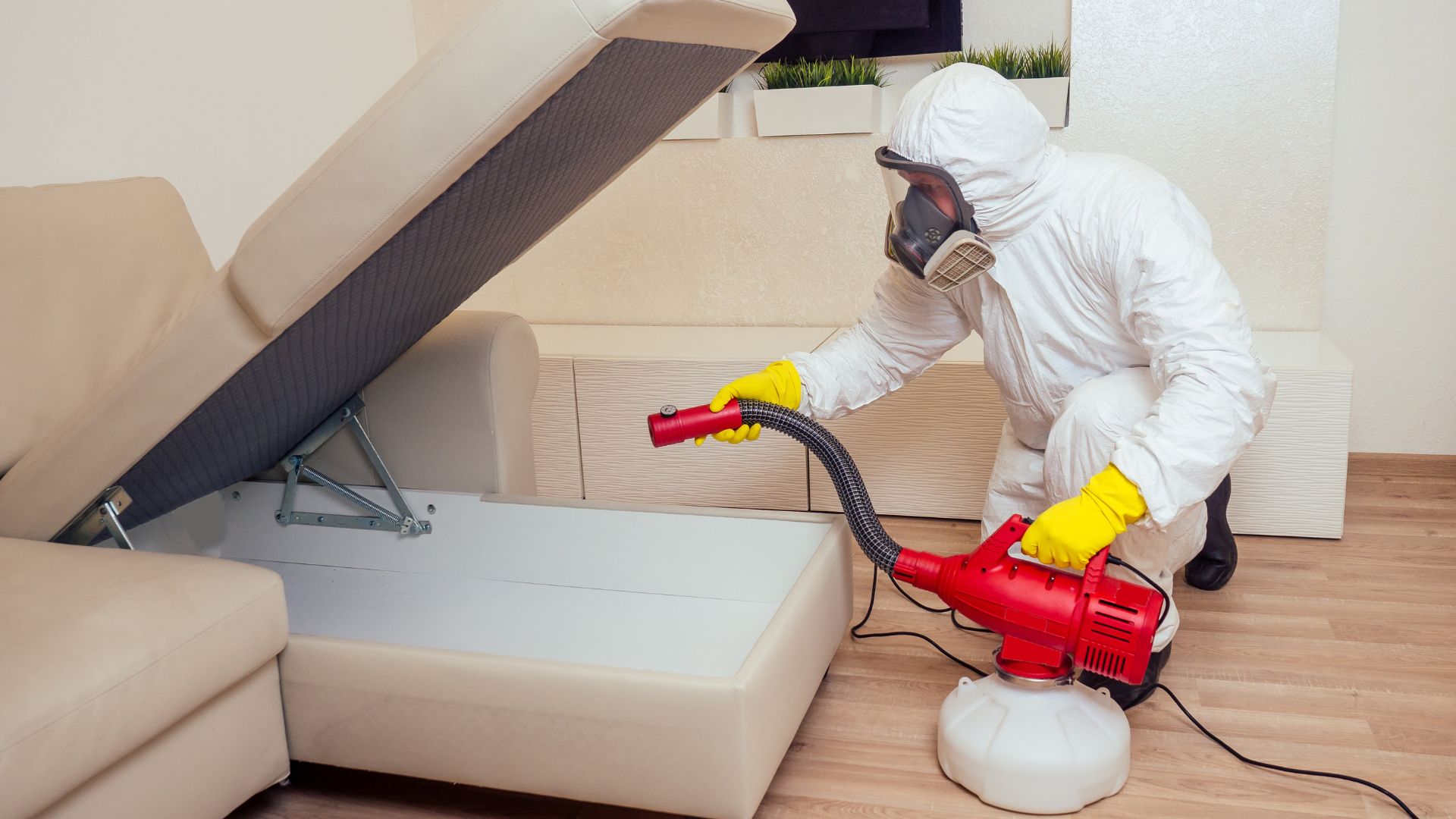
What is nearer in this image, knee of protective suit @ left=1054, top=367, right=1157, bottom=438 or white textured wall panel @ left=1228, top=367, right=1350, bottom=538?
knee of protective suit @ left=1054, top=367, right=1157, bottom=438

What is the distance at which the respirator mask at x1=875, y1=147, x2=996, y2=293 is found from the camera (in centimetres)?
149

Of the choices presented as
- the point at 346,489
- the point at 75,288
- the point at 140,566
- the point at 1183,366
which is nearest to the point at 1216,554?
the point at 1183,366

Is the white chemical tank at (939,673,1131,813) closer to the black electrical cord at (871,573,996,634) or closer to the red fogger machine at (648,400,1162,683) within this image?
the red fogger machine at (648,400,1162,683)

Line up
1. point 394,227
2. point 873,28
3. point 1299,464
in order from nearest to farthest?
1. point 394,227
2. point 1299,464
3. point 873,28

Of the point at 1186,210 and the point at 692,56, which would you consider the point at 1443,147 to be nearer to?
the point at 1186,210

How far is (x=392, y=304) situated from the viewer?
145cm

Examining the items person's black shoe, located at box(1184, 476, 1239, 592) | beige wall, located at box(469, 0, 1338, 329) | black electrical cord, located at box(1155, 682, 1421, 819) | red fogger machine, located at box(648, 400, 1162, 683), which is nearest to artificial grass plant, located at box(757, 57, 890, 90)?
beige wall, located at box(469, 0, 1338, 329)

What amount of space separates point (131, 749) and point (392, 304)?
1.98ft

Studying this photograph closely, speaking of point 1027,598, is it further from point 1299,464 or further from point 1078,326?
point 1299,464

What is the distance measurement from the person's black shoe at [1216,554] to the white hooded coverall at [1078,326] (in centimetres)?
41

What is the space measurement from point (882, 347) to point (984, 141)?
0.50 meters

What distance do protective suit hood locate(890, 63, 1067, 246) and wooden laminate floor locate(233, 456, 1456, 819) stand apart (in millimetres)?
762

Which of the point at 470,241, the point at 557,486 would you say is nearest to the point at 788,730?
the point at 470,241

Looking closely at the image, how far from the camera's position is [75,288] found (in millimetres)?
1742
